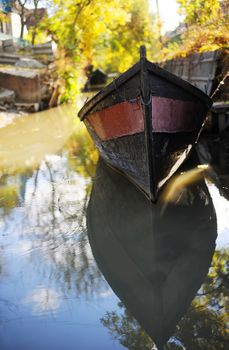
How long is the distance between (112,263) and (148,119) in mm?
2052

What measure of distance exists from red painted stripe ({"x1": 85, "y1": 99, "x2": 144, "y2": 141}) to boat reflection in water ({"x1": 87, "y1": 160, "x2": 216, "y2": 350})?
0.94 m

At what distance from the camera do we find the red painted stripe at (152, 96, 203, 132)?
19.3 ft

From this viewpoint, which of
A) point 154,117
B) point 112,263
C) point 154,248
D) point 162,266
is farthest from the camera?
point 154,117

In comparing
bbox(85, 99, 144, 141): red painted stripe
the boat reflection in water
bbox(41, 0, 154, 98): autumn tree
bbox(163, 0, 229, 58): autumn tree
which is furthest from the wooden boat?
bbox(41, 0, 154, 98): autumn tree

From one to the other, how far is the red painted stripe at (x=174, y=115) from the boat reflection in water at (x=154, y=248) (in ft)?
3.11

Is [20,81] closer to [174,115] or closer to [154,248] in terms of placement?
[174,115]

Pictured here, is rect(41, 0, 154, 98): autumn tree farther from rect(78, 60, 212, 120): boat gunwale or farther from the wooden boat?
the wooden boat

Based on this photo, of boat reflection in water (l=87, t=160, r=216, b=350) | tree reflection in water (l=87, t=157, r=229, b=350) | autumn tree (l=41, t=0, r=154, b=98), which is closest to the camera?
tree reflection in water (l=87, t=157, r=229, b=350)

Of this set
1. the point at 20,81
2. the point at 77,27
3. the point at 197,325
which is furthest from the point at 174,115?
the point at 77,27

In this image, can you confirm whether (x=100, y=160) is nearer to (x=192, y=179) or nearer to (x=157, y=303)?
(x=192, y=179)

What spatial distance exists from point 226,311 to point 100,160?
6.20m

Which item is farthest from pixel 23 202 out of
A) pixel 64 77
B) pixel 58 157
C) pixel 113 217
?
pixel 64 77

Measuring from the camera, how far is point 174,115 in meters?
6.35

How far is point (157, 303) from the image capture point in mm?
3688
